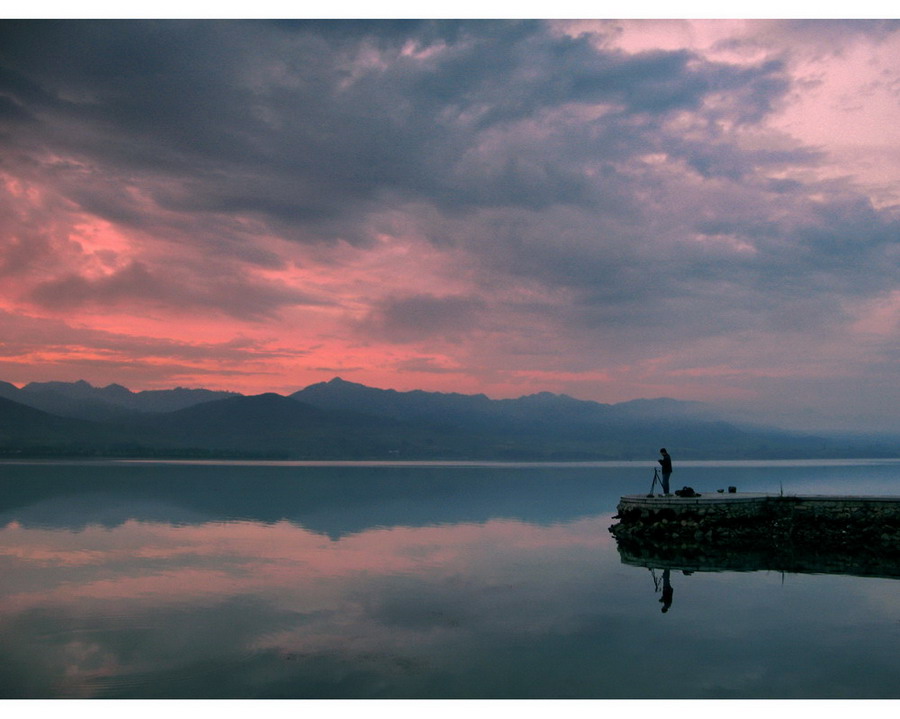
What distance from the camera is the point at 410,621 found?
766 inches

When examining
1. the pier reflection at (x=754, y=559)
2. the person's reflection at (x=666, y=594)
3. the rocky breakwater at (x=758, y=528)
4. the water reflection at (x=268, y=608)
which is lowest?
the water reflection at (x=268, y=608)

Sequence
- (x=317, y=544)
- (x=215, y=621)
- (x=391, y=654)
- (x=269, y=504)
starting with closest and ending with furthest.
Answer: (x=391, y=654)
(x=215, y=621)
(x=317, y=544)
(x=269, y=504)

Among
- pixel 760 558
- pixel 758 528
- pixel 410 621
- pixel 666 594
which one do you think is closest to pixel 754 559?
pixel 760 558

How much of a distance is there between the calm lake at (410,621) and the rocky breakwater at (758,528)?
2381mm

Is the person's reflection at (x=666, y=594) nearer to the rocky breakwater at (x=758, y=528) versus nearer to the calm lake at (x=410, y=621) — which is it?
the calm lake at (x=410, y=621)

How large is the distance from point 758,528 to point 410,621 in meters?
23.0

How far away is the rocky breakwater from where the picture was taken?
32625 mm

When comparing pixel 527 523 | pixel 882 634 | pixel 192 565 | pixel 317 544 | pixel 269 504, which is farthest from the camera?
pixel 269 504

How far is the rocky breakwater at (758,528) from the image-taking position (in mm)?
32625

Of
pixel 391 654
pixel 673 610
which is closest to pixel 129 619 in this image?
pixel 391 654

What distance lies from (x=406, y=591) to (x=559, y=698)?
34.1 feet

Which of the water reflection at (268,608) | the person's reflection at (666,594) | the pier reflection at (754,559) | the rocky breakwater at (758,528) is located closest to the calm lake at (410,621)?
the water reflection at (268,608)

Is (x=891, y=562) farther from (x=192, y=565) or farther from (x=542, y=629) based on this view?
(x=192, y=565)

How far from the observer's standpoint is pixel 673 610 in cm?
2100
